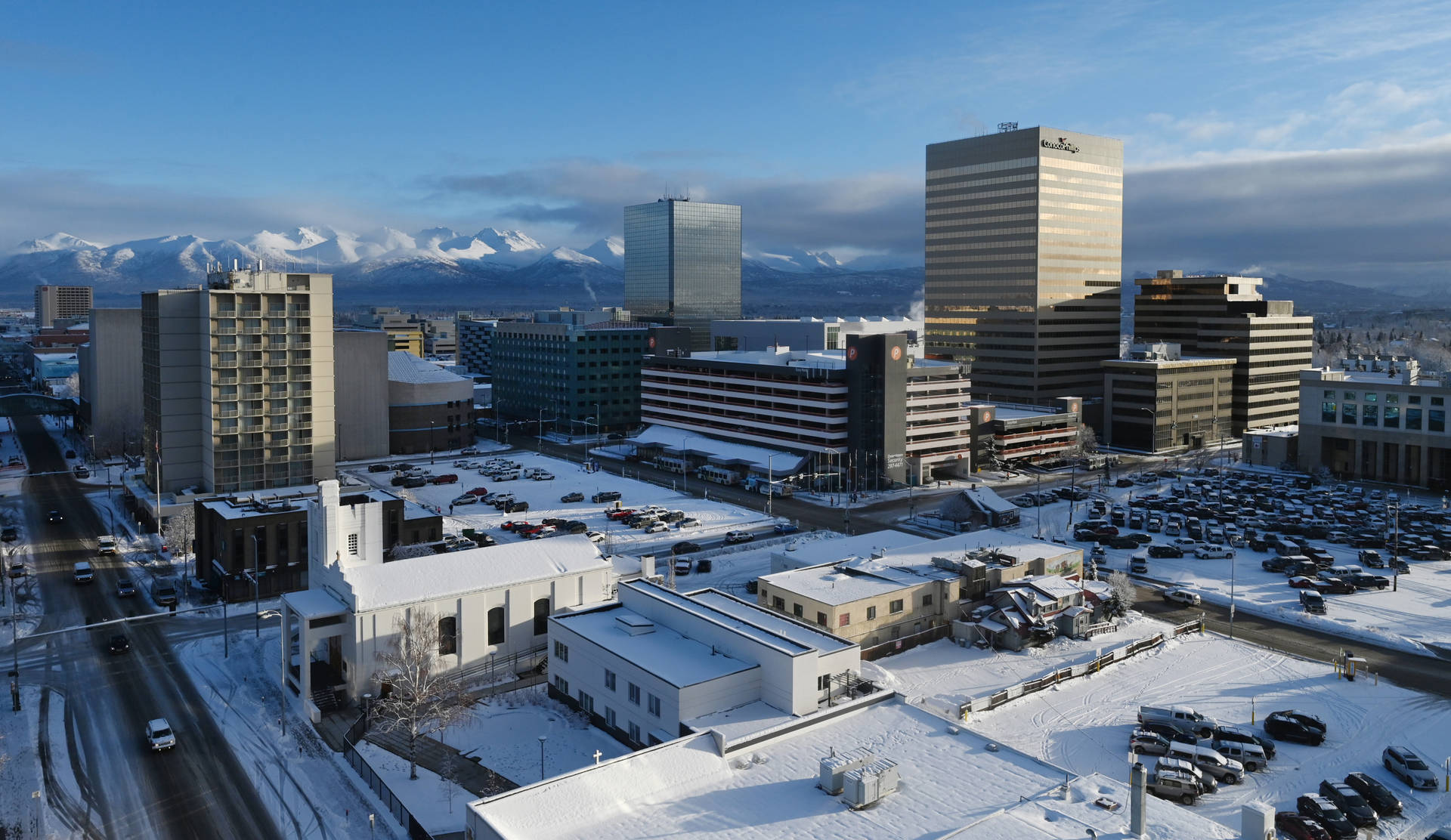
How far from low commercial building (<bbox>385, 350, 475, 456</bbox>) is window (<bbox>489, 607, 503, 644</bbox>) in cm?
7453

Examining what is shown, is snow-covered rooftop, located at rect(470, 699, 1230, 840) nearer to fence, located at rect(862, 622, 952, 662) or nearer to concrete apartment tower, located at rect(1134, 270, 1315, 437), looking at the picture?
fence, located at rect(862, 622, 952, 662)

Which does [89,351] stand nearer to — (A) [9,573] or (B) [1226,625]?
(A) [9,573]

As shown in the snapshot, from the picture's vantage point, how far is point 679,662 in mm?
38188

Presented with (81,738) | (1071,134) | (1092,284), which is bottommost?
(81,738)

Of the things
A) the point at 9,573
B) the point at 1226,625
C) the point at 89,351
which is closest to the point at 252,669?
the point at 9,573

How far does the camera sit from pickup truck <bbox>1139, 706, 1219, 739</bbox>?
39.4 m

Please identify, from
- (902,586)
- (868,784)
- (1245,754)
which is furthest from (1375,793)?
(902,586)

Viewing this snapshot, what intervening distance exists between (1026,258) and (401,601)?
381 ft

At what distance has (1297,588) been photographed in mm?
61844

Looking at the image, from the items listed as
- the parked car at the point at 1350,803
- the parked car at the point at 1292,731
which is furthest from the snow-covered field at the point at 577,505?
the parked car at the point at 1350,803

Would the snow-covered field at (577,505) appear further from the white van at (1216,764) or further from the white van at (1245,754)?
the white van at (1216,764)

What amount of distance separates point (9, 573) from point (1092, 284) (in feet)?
435

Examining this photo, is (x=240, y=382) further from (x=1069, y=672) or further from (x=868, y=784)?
(x=868, y=784)

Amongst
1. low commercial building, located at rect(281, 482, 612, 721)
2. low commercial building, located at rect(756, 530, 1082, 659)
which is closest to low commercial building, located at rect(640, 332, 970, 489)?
low commercial building, located at rect(756, 530, 1082, 659)
